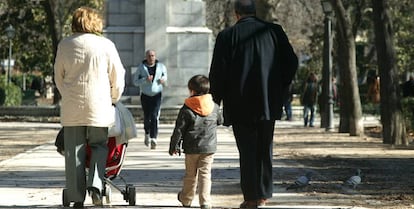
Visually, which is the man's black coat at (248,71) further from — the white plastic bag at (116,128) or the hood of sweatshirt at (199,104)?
the white plastic bag at (116,128)

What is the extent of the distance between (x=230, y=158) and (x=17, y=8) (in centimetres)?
3548

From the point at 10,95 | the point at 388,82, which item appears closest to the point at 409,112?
the point at 388,82

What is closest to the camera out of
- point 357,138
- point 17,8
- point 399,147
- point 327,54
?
point 399,147

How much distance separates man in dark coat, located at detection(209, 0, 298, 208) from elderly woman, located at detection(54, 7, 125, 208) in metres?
1.07

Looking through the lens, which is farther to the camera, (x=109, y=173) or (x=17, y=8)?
(x=17, y=8)

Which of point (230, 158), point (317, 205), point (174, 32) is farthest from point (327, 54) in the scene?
point (317, 205)

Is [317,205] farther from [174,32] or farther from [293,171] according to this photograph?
[174,32]

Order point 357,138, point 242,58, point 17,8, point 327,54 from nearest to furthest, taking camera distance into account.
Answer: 1. point 242,58
2. point 357,138
3. point 327,54
4. point 17,8

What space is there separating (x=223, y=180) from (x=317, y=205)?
318cm

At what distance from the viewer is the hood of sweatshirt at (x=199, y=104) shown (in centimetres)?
Answer: 1146

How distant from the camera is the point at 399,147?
23.1m

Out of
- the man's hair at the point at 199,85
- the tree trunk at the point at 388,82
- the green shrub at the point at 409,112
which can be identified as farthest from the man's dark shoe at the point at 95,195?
the green shrub at the point at 409,112

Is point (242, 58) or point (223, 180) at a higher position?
point (242, 58)

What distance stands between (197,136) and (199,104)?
0.31 metres
